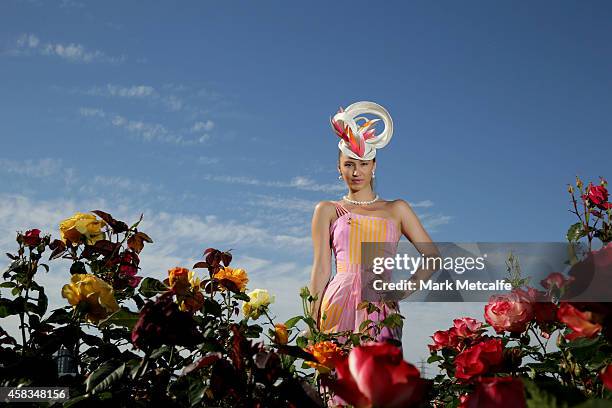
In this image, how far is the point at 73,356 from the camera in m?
1.90

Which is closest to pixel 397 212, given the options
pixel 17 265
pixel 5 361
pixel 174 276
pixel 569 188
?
pixel 569 188

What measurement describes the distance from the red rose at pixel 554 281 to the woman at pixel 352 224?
113 inches

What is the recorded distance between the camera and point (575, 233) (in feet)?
8.21

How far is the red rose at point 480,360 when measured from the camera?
166 centimetres

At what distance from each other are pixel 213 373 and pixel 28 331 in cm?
123

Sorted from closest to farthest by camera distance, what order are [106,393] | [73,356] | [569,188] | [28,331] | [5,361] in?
[106,393] < [5,361] < [73,356] < [28,331] < [569,188]

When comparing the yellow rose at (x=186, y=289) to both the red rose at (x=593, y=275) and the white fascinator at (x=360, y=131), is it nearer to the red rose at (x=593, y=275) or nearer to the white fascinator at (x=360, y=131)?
the red rose at (x=593, y=275)

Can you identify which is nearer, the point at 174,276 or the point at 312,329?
the point at 174,276

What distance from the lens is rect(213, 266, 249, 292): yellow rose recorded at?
2711 mm

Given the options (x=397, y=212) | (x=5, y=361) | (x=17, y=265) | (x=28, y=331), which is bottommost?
(x=5, y=361)

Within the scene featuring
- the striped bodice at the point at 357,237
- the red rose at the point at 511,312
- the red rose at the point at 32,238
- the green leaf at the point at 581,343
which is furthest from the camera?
the striped bodice at the point at 357,237

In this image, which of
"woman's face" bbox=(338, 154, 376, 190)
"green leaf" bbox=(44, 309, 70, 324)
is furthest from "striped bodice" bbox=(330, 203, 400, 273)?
"green leaf" bbox=(44, 309, 70, 324)

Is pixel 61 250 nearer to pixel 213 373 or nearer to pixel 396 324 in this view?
pixel 396 324

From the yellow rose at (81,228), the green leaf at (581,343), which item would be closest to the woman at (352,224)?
the yellow rose at (81,228)
